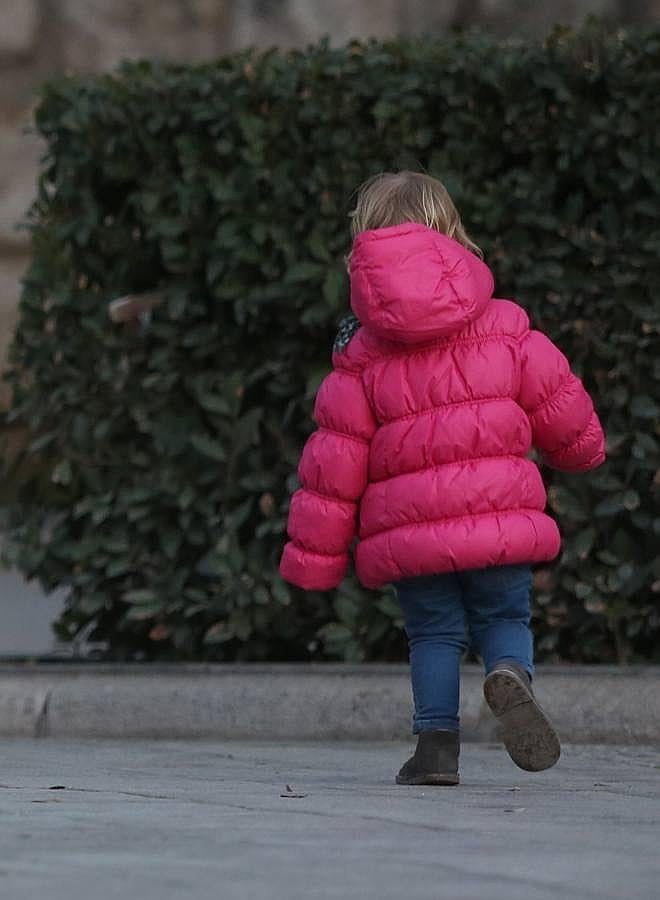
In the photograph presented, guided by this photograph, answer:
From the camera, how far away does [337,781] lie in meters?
4.32

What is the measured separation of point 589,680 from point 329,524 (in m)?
1.25

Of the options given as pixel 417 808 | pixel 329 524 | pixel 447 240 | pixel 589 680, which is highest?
pixel 447 240

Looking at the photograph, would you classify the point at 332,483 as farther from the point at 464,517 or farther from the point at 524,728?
the point at 524,728

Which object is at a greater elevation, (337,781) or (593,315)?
(593,315)

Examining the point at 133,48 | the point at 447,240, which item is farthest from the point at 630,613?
the point at 133,48

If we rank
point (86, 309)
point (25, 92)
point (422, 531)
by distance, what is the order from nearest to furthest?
point (422, 531)
point (86, 309)
point (25, 92)

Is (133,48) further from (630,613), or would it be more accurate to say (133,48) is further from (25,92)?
→ (630,613)

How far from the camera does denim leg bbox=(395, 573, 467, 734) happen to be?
4320mm

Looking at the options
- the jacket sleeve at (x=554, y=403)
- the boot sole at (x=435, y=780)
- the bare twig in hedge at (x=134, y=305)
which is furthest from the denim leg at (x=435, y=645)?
the bare twig in hedge at (x=134, y=305)

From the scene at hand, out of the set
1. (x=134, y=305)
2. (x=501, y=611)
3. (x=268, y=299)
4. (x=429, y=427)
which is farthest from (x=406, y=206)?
(x=134, y=305)

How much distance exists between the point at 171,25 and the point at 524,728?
11119mm

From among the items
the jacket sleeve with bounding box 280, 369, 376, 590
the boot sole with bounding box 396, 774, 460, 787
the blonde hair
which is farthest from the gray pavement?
the blonde hair

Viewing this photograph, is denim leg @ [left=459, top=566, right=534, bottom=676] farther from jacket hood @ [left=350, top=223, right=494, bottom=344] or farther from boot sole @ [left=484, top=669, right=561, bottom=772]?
jacket hood @ [left=350, top=223, right=494, bottom=344]

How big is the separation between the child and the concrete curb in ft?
2.93
